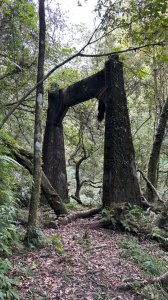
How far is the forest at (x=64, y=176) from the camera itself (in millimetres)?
4176

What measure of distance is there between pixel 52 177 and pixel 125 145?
13.2 ft

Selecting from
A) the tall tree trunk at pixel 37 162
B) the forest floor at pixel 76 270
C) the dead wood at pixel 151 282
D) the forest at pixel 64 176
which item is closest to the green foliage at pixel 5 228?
the forest at pixel 64 176

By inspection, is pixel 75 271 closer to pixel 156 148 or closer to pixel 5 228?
pixel 5 228

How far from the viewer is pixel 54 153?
431 inches

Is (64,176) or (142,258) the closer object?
(142,258)

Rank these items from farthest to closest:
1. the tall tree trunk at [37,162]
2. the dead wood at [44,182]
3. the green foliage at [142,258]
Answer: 1. the dead wood at [44,182]
2. the tall tree trunk at [37,162]
3. the green foliage at [142,258]

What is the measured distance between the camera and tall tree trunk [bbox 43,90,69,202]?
10.9 meters

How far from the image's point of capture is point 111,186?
7.70 meters

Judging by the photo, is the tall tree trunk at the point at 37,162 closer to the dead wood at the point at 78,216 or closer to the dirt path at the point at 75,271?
the dirt path at the point at 75,271

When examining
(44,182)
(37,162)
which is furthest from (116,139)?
(37,162)

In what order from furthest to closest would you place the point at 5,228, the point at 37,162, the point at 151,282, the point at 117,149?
the point at 117,149
the point at 37,162
the point at 151,282
the point at 5,228

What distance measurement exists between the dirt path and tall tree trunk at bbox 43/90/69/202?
197 inches

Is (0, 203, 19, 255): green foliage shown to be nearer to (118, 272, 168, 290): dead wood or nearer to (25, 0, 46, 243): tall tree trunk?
(25, 0, 46, 243): tall tree trunk

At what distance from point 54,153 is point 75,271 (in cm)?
→ 685
